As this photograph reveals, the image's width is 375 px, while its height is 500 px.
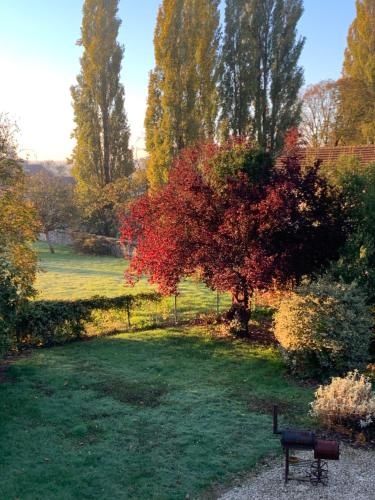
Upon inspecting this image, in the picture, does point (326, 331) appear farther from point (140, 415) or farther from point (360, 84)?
point (360, 84)

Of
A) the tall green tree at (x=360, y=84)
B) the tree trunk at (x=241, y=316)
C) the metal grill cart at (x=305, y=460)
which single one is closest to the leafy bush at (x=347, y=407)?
the metal grill cart at (x=305, y=460)

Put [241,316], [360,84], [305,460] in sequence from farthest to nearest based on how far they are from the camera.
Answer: [360,84]
[241,316]
[305,460]

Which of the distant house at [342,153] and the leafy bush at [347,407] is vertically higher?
the distant house at [342,153]

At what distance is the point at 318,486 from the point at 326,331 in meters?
5.13

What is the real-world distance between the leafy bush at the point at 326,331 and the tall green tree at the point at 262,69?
26870mm

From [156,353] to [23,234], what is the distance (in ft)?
18.0

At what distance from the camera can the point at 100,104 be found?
1636 inches

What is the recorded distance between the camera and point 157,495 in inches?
273

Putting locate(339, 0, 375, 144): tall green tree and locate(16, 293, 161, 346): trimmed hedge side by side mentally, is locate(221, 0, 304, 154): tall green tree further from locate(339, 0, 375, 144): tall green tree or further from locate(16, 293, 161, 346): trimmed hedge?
locate(16, 293, 161, 346): trimmed hedge

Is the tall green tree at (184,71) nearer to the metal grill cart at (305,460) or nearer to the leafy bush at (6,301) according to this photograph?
the leafy bush at (6,301)

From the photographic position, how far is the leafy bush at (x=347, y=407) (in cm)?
880

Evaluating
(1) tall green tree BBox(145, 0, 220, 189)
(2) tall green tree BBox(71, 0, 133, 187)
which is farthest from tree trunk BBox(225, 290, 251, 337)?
(2) tall green tree BBox(71, 0, 133, 187)

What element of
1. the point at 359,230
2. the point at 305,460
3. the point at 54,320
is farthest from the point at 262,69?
the point at 305,460

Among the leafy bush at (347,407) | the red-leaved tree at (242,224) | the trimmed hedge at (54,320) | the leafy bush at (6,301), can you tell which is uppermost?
the red-leaved tree at (242,224)
